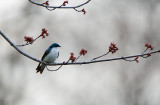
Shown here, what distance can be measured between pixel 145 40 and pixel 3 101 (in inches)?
286

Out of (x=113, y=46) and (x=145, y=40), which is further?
(x=145, y=40)

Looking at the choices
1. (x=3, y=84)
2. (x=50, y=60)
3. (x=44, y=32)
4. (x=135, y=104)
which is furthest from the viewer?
(x=3, y=84)

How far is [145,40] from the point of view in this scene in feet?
57.5

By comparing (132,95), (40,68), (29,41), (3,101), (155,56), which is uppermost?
(155,56)

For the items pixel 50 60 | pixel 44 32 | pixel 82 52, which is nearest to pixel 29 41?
pixel 44 32

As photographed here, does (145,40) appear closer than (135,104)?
No

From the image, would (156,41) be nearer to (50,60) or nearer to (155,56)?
(155,56)

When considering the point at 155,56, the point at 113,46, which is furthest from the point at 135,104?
the point at 113,46

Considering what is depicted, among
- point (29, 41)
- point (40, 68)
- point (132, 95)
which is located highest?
point (132, 95)

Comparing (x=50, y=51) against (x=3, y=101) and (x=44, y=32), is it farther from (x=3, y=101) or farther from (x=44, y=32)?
(x=3, y=101)

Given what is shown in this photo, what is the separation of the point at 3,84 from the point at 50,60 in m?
9.48

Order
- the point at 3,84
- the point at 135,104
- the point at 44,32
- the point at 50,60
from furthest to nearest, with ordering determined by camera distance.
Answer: the point at 3,84, the point at 135,104, the point at 50,60, the point at 44,32

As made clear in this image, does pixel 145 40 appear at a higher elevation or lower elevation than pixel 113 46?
higher

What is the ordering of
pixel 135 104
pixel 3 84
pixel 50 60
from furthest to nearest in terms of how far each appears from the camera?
pixel 3 84, pixel 135 104, pixel 50 60
